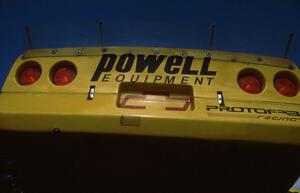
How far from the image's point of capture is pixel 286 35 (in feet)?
8.05

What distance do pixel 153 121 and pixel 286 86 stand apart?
108 centimetres

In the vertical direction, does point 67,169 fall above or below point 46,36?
below

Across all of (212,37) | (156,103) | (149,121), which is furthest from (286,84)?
(149,121)

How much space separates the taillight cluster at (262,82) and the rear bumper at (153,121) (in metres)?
0.24

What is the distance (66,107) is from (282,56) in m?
1.66

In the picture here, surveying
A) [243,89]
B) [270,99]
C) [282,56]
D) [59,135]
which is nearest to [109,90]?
[59,135]

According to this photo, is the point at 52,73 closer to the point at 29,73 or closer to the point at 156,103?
the point at 29,73

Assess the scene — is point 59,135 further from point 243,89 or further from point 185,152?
point 243,89

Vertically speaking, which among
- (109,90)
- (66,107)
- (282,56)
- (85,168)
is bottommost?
(85,168)

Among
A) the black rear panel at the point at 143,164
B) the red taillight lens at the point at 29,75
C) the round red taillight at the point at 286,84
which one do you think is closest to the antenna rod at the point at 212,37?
the round red taillight at the point at 286,84

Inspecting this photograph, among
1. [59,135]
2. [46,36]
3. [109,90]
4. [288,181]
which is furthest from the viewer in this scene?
[46,36]

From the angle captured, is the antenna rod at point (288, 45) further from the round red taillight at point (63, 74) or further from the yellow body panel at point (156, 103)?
the round red taillight at point (63, 74)

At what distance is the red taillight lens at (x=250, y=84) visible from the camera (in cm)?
232

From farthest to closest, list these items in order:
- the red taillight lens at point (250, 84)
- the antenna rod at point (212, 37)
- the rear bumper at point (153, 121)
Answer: the antenna rod at point (212, 37), the red taillight lens at point (250, 84), the rear bumper at point (153, 121)
